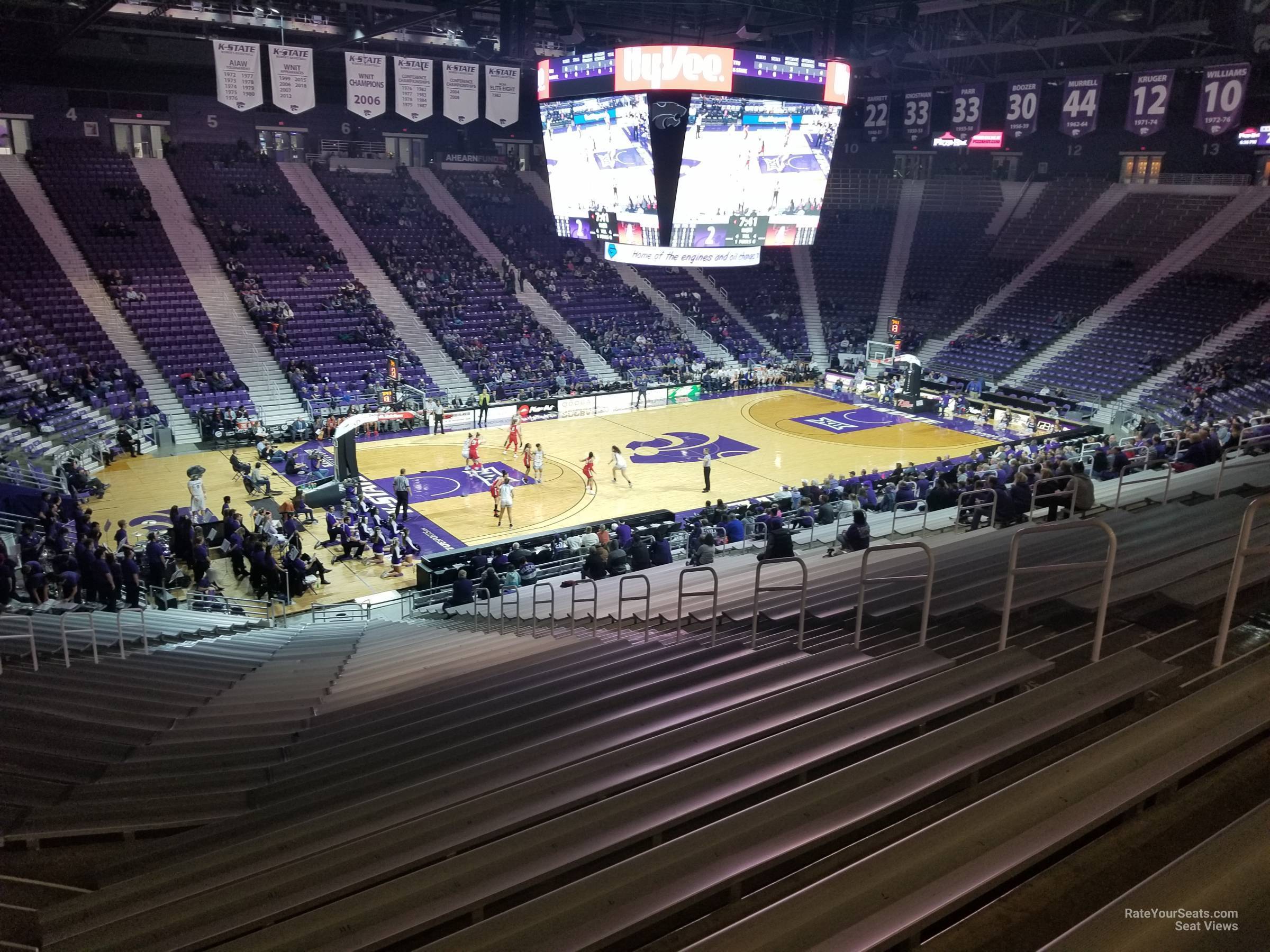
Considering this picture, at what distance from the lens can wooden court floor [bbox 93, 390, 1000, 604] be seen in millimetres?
23609

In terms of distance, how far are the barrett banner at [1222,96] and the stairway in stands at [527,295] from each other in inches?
879

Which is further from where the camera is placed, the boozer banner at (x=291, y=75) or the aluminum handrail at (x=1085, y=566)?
the boozer banner at (x=291, y=75)

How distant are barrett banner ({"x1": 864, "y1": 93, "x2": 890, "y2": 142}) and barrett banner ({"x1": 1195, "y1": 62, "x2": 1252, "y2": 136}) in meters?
14.3

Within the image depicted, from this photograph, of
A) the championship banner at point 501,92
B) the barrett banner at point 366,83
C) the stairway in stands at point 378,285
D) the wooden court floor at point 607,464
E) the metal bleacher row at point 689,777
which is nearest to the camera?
the metal bleacher row at point 689,777

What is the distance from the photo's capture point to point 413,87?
30.6m

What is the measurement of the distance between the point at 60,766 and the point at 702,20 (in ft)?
118

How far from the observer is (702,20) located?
3631 centimetres

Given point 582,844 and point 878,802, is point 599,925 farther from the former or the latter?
point 878,802

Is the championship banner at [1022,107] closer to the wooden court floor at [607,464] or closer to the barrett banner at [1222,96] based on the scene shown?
the barrett banner at [1222,96]

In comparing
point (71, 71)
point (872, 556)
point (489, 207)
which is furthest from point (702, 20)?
point (872, 556)

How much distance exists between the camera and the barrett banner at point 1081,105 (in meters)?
32.2

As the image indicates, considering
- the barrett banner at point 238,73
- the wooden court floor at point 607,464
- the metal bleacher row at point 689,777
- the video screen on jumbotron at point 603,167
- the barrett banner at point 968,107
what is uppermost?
the barrett banner at point 968,107

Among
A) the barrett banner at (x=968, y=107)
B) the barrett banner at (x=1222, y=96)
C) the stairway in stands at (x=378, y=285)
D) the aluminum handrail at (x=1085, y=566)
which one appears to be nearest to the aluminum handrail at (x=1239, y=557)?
the aluminum handrail at (x=1085, y=566)

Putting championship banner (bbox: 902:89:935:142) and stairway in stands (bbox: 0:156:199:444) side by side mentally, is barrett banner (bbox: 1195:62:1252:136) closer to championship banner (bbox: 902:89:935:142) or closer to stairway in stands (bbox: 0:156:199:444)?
championship banner (bbox: 902:89:935:142)
